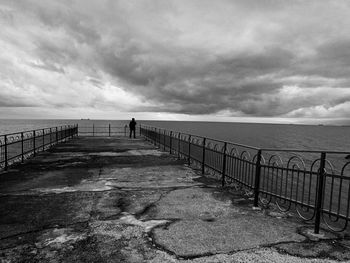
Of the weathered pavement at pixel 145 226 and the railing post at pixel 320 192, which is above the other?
the railing post at pixel 320 192

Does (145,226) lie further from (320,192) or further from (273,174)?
(273,174)

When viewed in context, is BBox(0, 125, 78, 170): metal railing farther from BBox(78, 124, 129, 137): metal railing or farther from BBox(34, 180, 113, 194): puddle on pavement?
BBox(78, 124, 129, 137): metal railing

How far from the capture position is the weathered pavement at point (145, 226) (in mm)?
3654

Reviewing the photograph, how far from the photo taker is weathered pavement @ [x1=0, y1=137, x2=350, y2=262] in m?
3.65

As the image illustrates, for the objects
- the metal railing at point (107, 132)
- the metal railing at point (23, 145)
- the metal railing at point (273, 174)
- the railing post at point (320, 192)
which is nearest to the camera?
the railing post at point (320, 192)

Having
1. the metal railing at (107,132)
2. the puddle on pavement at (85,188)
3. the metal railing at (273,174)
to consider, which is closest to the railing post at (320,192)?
the metal railing at (273,174)

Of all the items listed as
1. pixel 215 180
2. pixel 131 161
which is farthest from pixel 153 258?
pixel 131 161

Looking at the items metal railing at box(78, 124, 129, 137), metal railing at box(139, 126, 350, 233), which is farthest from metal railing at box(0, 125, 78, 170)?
metal railing at box(78, 124, 129, 137)

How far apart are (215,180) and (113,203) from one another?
378cm

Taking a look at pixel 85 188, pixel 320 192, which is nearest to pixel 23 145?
pixel 85 188

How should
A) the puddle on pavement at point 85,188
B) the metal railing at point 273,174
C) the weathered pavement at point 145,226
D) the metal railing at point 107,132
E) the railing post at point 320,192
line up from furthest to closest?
the metal railing at point 107,132
the puddle on pavement at point 85,188
the metal railing at point 273,174
the railing post at point 320,192
the weathered pavement at point 145,226

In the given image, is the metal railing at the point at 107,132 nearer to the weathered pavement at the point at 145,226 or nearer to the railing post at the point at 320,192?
the weathered pavement at the point at 145,226

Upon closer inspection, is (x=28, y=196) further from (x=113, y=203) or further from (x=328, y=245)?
(x=328, y=245)

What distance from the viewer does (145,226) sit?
4.57 meters
